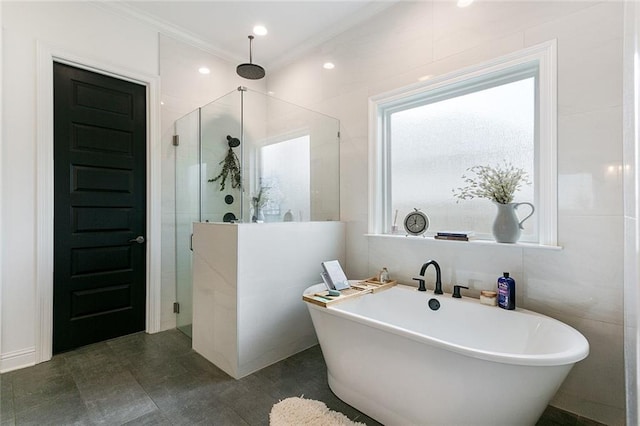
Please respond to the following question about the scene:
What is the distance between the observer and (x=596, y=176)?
164 cm

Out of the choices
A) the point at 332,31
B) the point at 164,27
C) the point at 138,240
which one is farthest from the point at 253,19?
the point at 138,240

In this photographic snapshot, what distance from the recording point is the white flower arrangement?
1965 millimetres

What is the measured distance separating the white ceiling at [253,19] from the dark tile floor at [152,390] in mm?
2978

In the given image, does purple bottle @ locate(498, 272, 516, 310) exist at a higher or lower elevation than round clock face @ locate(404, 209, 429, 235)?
lower

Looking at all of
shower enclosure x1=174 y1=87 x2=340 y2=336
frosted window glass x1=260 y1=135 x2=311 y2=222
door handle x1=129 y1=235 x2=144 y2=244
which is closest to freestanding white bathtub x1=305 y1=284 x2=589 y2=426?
frosted window glass x1=260 y1=135 x2=311 y2=222

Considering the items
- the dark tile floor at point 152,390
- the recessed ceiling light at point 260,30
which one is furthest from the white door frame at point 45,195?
the recessed ceiling light at point 260,30

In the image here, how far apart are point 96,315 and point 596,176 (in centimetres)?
377

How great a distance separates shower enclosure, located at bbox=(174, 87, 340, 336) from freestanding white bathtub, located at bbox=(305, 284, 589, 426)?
0.84 metres

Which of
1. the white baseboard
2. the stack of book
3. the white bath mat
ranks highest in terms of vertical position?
the stack of book

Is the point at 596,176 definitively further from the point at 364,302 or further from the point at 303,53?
the point at 303,53

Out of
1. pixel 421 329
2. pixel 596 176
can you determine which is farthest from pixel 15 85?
pixel 596 176

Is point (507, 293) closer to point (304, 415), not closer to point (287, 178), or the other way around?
point (304, 415)

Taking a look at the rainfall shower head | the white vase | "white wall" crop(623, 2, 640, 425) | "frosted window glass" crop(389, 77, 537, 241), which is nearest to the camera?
"white wall" crop(623, 2, 640, 425)

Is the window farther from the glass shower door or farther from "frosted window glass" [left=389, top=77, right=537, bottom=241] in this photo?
the glass shower door
